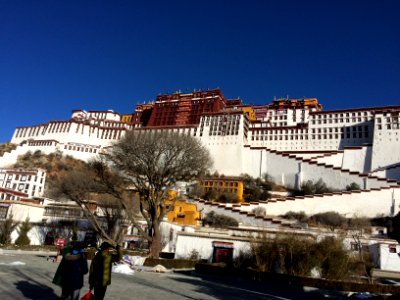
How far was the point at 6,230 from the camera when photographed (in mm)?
26922

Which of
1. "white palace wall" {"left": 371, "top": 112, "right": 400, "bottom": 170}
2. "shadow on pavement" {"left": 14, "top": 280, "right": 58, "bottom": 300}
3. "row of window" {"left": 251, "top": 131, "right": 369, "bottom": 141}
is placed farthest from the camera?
"row of window" {"left": 251, "top": 131, "right": 369, "bottom": 141}

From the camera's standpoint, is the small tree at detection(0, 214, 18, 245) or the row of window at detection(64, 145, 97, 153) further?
the row of window at detection(64, 145, 97, 153)

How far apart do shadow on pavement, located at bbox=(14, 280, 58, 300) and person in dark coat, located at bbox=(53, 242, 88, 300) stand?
1863 mm

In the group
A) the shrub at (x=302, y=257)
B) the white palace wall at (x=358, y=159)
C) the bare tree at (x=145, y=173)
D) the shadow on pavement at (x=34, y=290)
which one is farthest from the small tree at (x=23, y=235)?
the white palace wall at (x=358, y=159)

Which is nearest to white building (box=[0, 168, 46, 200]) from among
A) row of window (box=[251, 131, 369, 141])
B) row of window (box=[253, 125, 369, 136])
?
row of window (box=[251, 131, 369, 141])

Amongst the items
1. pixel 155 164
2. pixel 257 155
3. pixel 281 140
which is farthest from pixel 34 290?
pixel 281 140

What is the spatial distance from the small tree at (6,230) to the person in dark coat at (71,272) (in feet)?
79.7

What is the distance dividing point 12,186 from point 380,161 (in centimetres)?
6016

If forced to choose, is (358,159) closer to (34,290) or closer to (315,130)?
(315,130)

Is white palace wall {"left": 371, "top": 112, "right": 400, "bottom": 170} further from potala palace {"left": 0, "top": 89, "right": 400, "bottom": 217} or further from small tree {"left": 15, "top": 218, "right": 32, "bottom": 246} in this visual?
small tree {"left": 15, "top": 218, "right": 32, "bottom": 246}

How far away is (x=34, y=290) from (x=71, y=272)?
3.08m

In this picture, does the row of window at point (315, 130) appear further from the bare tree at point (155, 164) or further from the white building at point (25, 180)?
the bare tree at point (155, 164)

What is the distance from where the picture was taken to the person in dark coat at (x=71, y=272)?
577cm

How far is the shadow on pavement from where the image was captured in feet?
24.2
